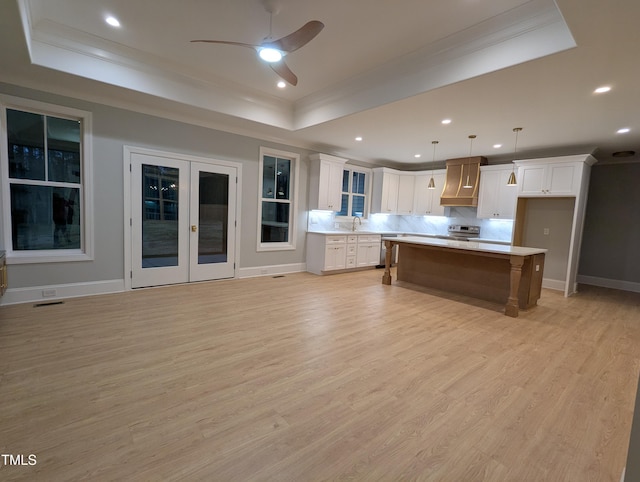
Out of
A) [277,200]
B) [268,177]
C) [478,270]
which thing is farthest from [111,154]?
[478,270]

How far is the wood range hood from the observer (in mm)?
6836

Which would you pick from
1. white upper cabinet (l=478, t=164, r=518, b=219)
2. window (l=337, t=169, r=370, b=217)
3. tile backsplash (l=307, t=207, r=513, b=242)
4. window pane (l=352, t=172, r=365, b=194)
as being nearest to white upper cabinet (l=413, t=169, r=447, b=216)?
tile backsplash (l=307, t=207, r=513, b=242)

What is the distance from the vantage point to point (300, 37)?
2527mm

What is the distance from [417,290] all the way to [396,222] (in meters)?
3.85

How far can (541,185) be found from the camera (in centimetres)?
582

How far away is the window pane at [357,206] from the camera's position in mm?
7859

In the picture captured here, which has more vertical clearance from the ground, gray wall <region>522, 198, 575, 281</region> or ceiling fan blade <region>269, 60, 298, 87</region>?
ceiling fan blade <region>269, 60, 298, 87</region>

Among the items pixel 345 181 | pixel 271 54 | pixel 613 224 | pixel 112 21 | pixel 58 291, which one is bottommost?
pixel 58 291

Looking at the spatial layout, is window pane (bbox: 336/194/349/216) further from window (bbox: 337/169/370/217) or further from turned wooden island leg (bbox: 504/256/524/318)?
turned wooden island leg (bbox: 504/256/524/318)

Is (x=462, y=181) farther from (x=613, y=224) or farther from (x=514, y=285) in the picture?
(x=514, y=285)

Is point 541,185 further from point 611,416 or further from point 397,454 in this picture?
point 397,454

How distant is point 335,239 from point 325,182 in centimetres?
129

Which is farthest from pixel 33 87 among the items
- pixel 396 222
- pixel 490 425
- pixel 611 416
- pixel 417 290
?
pixel 396 222

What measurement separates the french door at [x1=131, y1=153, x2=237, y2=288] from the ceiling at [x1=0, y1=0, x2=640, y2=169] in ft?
2.85
